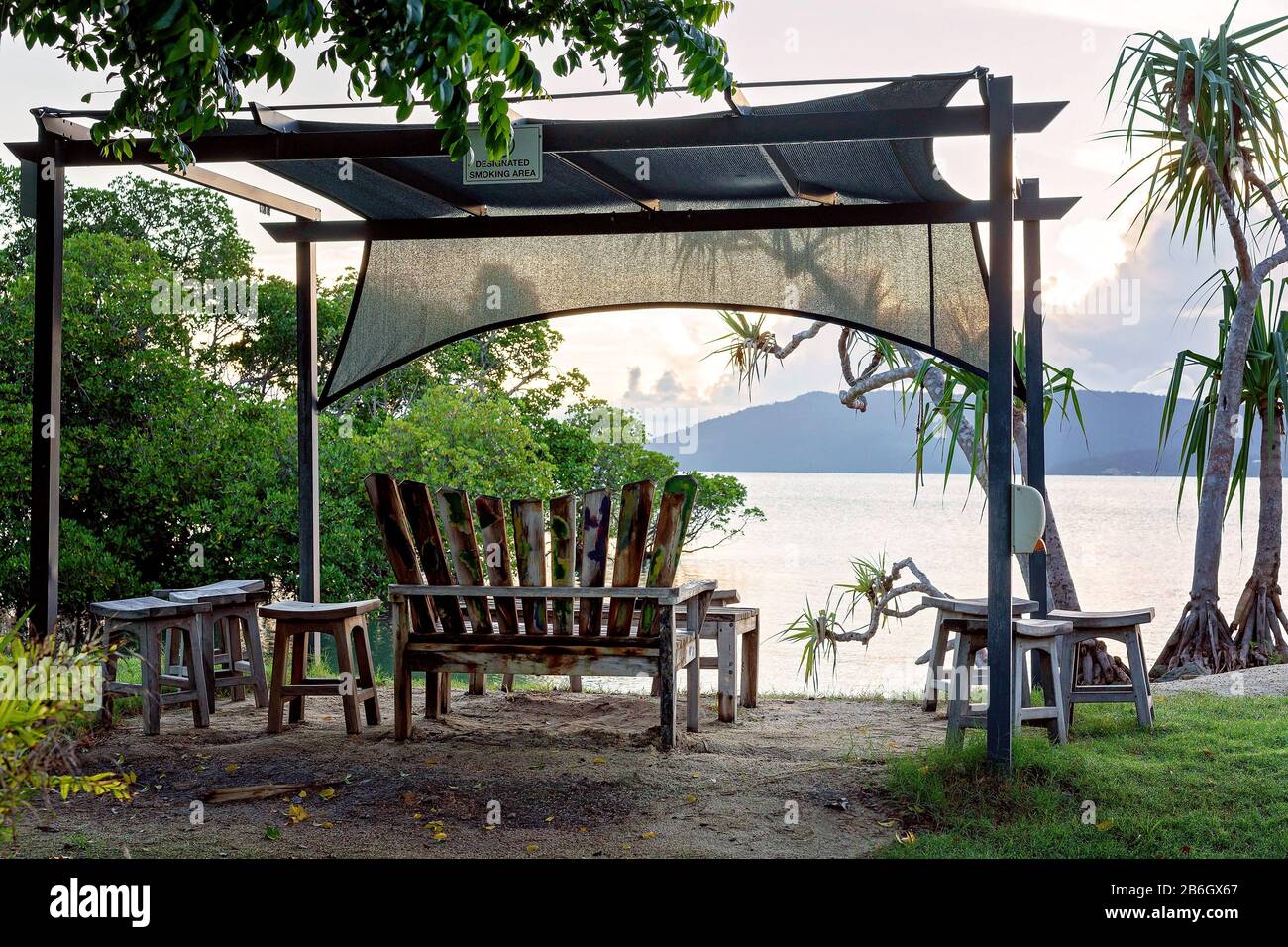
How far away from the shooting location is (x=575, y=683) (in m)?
6.48

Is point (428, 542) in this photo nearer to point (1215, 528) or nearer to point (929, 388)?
point (929, 388)

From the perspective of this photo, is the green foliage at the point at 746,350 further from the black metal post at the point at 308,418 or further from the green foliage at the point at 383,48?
the green foliage at the point at 383,48

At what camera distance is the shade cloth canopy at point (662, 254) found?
5.78 meters

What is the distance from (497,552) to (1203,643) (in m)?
6.00

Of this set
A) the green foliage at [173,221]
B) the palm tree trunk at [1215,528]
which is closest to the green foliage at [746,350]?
the palm tree trunk at [1215,528]

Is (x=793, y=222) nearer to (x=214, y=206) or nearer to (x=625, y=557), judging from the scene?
(x=625, y=557)

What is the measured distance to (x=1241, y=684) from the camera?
6602mm

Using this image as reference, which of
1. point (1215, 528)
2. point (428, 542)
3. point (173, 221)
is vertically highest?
point (173, 221)

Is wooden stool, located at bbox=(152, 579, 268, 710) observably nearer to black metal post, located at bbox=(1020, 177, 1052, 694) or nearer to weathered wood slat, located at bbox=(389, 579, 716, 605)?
weathered wood slat, located at bbox=(389, 579, 716, 605)

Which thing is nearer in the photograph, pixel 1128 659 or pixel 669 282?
pixel 1128 659

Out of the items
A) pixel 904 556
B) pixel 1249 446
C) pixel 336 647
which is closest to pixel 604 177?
pixel 336 647

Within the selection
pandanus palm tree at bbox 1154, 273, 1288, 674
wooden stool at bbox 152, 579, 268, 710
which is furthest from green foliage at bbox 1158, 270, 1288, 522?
wooden stool at bbox 152, 579, 268, 710

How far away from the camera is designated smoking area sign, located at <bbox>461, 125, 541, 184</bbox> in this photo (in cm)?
471
